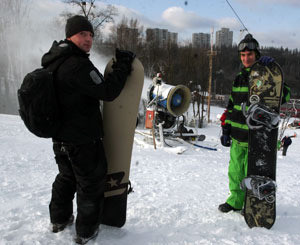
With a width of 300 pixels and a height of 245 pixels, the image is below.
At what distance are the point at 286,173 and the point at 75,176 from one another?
454 centimetres

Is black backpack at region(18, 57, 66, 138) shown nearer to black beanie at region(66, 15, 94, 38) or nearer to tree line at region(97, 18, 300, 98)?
black beanie at region(66, 15, 94, 38)

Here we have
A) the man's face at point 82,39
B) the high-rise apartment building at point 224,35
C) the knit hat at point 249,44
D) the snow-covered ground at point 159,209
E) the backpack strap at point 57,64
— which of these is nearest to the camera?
the backpack strap at point 57,64

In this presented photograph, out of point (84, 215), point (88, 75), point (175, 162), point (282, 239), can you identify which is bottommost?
point (175, 162)

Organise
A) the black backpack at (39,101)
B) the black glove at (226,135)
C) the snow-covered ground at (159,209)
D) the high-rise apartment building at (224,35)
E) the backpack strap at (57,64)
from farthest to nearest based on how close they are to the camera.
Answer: the high-rise apartment building at (224,35) < the black glove at (226,135) < the snow-covered ground at (159,209) < the backpack strap at (57,64) < the black backpack at (39,101)

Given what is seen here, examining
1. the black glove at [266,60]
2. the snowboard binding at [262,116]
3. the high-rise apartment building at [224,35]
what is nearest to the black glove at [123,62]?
the snowboard binding at [262,116]

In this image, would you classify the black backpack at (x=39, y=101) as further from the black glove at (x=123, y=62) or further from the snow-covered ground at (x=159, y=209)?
the snow-covered ground at (x=159, y=209)

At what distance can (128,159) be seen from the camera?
2391 mm

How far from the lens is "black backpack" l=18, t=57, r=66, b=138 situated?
5.87ft

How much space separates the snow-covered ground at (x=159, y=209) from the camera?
7.36 feet

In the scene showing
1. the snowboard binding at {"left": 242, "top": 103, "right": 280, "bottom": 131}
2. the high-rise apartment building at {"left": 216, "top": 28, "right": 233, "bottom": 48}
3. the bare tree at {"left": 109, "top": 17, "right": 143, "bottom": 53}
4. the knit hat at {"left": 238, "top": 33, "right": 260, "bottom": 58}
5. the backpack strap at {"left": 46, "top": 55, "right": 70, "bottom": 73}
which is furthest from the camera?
the high-rise apartment building at {"left": 216, "top": 28, "right": 233, "bottom": 48}

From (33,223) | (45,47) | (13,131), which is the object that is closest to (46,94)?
(33,223)

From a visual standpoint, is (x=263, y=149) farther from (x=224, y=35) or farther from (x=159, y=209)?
(x=224, y=35)

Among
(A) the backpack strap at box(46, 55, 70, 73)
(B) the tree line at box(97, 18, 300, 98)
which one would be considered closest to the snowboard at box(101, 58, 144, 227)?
(A) the backpack strap at box(46, 55, 70, 73)

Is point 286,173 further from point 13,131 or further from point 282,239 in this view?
point 13,131
